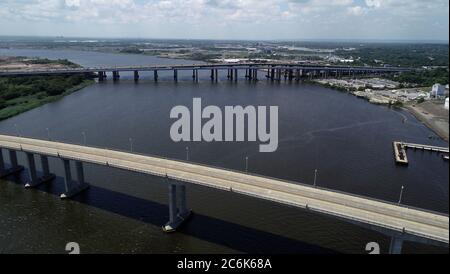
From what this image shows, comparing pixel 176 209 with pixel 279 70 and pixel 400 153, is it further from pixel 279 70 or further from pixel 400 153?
pixel 279 70

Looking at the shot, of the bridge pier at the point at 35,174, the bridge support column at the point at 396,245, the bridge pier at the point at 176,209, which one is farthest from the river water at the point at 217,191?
the bridge support column at the point at 396,245

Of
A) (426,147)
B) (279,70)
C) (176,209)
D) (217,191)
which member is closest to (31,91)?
(217,191)

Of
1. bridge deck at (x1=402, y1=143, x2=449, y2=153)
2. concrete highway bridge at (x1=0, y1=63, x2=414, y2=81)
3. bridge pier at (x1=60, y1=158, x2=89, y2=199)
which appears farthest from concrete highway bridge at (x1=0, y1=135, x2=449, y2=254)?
concrete highway bridge at (x1=0, y1=63, x2=414, y2=81)

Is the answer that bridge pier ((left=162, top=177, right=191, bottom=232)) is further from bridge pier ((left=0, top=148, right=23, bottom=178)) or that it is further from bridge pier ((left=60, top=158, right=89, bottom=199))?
bridge pier ((left=0, top=148, right=23, bottom=178))

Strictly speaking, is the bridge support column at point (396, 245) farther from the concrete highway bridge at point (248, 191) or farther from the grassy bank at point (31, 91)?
the grassy bank at point (31, 91)

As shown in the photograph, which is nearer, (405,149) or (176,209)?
(176,209)

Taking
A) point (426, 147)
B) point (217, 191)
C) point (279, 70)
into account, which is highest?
point (279, 70)
